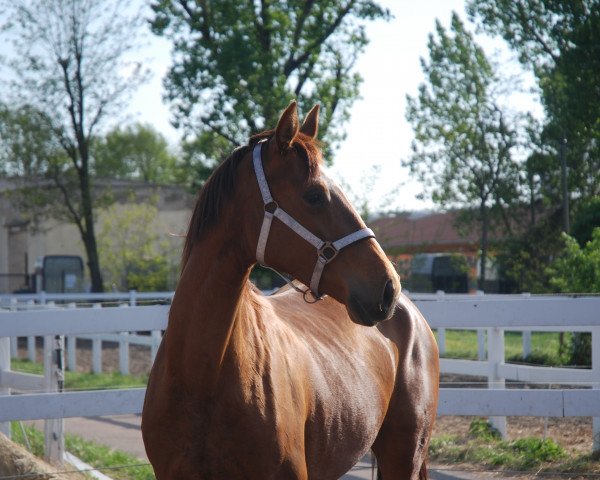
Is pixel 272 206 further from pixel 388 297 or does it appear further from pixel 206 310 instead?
pixel 388 297

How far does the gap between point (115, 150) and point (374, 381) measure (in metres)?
67.0

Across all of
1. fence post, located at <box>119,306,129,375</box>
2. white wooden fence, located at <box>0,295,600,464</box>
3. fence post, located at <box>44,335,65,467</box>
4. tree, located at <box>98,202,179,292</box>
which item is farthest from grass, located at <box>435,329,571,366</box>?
tree, located at <box>98,202,179,292</box>

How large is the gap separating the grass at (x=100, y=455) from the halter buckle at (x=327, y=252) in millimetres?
3655

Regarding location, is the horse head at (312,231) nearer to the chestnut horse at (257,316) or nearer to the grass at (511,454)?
the chestnut horse at (257,316)

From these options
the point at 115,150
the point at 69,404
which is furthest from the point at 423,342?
the point at 115,150

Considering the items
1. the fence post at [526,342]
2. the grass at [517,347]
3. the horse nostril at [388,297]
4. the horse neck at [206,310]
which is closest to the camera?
the horse nostril at [388,297]

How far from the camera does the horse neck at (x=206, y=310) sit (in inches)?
131

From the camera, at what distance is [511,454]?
23.6 feet

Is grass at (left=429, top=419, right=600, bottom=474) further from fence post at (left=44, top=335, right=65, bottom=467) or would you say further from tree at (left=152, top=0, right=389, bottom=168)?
tree at (left=152, top=0, right=389, bottom=168)

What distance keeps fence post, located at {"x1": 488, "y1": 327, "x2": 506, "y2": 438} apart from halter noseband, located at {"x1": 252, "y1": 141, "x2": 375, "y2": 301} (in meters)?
5.23

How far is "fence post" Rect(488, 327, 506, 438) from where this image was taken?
26.5 feet

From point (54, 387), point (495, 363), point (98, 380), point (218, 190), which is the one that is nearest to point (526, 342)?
point (495, 363)

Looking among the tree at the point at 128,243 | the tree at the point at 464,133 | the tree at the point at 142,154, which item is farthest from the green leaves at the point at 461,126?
the tree at the point at 142,154

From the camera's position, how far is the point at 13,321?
5742 millimetres
